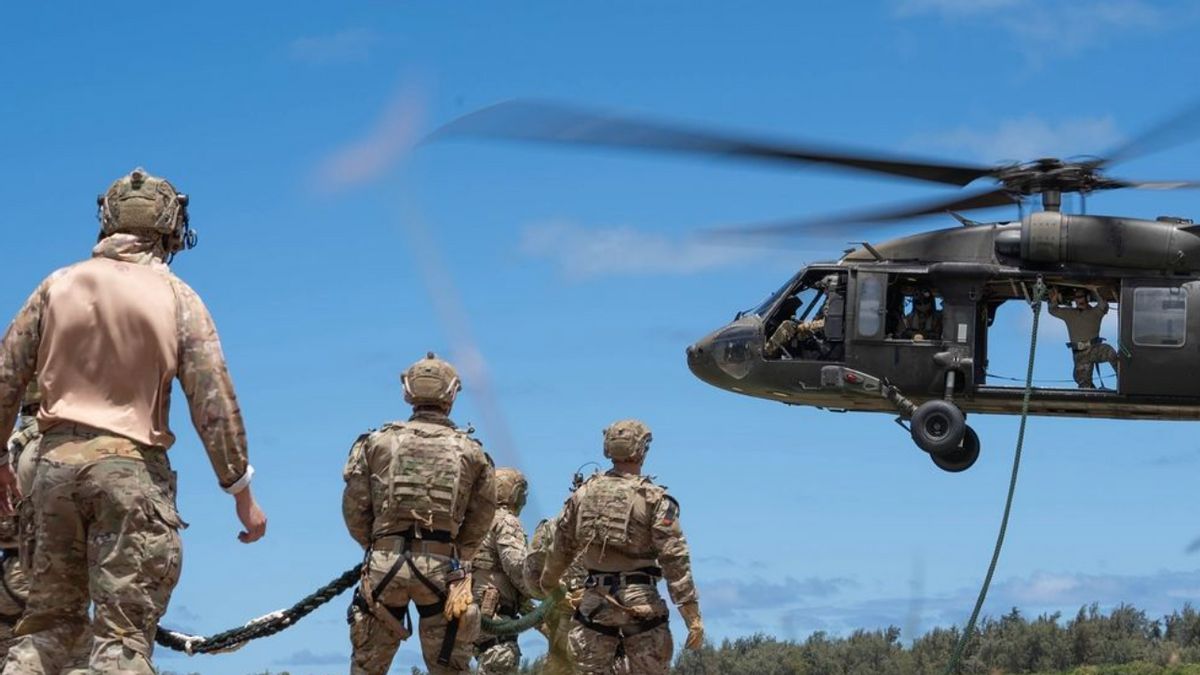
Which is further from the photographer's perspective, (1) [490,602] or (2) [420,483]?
(1) [490,602]

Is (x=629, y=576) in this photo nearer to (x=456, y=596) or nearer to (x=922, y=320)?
(x=456, y=596)

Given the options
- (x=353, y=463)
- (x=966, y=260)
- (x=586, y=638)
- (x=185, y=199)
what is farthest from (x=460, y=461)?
(x=966, y=260)

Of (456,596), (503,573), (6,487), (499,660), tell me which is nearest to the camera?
(6,487)

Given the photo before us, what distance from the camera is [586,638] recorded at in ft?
38.8

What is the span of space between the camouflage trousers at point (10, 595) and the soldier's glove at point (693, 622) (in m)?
3.89

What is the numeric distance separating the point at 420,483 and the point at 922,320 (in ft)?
33.0

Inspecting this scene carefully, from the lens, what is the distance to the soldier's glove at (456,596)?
9.97 m

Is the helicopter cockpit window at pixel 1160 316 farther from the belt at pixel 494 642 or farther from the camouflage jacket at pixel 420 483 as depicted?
the camouflage jacket at pixel 420 483

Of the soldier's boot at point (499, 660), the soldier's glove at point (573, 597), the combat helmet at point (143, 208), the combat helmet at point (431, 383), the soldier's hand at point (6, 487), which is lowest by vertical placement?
the soldier's boot at point (499, 660)

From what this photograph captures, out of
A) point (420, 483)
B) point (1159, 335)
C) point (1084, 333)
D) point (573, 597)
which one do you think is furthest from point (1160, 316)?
point (420, 483)

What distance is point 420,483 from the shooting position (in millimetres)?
10016

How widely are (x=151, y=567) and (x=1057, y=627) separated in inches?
525

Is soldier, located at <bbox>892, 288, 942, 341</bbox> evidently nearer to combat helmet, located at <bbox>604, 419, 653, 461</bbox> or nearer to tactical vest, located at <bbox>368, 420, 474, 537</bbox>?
combat helmet, located at <bbox>604, 419, 653, 461</bbox>

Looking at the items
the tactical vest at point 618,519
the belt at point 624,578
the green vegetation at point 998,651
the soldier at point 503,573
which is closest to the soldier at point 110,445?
the tactical vest at point 618,519
